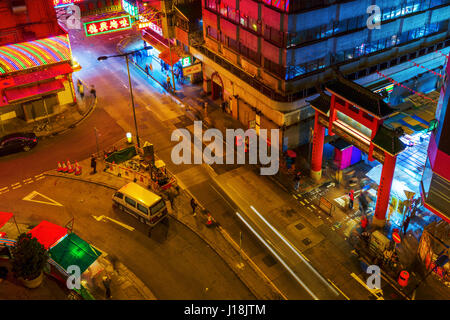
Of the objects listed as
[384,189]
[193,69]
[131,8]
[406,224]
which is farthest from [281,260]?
[131,8]

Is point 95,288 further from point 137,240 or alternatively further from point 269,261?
point 269,261

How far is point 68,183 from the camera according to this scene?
142 feet

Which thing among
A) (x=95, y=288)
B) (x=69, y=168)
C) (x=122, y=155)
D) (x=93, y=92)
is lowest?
(x=95, y=288)

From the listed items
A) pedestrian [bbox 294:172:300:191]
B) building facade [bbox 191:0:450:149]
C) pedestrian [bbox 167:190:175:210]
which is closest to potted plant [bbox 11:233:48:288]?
pedestrian [bbox 167:190:175:210]

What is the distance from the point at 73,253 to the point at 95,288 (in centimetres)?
289

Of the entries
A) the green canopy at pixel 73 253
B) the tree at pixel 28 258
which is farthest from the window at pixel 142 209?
the tree at pixel 28 258

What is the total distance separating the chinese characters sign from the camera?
158 feet

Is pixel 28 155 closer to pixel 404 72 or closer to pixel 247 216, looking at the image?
pixel 247 216

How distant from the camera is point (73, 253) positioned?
32031mm

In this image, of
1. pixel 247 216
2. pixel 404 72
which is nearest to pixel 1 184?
pixel 247 216

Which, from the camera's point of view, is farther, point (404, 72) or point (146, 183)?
point (404, 72)

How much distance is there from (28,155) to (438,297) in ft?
128

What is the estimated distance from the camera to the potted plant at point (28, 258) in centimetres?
3030

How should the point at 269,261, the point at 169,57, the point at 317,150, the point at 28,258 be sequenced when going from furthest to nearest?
the point at 169,57 → the point at 317,150 → the point at 269,261 → the point at 28,258
